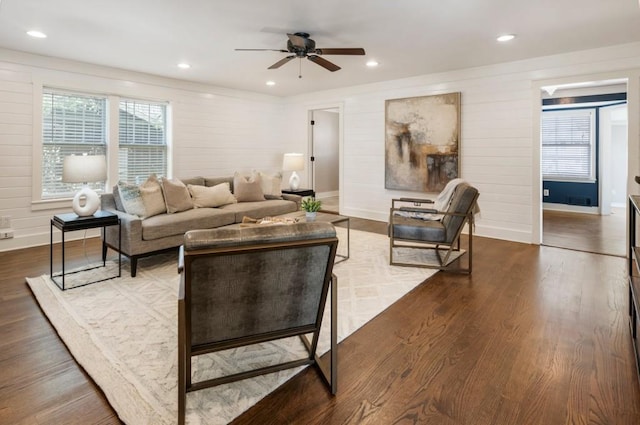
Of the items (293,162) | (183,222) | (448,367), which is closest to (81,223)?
(183,222)

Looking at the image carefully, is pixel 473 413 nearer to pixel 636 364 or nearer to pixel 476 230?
pixel 636 364

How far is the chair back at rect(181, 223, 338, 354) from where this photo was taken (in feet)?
4.89

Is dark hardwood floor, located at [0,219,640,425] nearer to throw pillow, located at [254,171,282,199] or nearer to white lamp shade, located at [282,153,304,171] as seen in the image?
throw pillow, located at [254,171,282,199]

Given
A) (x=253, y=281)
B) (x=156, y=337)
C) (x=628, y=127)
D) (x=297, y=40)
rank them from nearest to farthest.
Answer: (x=253, y=281) → (x=156, y=337) → (x=297, y=40) → (x=628, y=127)

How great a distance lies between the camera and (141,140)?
5.64 metres

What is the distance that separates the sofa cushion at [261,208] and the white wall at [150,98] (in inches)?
72.8

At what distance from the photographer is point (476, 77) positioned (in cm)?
520

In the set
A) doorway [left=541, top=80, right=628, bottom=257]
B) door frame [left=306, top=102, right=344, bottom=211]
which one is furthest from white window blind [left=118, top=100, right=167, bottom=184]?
doorway [left=541, top=80, right=628, bottom=257]

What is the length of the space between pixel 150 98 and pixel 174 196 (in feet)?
7.65

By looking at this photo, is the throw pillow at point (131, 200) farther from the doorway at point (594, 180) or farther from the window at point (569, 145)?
the window at point (569, 145)

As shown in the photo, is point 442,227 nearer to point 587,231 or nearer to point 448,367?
point 448,367

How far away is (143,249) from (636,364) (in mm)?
3900

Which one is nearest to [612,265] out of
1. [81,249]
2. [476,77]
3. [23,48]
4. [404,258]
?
[404,258]

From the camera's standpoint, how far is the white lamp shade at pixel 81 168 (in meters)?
3.50
